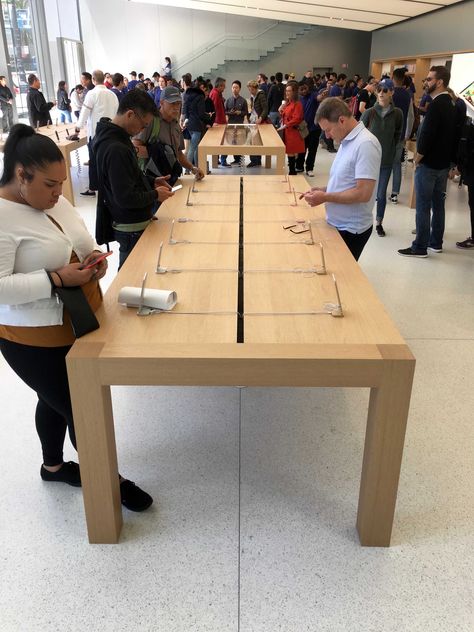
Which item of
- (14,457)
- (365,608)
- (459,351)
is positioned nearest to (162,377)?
(365,608)

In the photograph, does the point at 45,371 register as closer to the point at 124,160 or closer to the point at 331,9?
the point at 124,160

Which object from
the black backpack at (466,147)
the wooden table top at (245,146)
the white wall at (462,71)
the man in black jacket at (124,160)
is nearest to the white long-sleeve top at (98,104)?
the wooden table top at (245,146)

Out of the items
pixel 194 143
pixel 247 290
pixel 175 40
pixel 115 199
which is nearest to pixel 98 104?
pixel 194 143

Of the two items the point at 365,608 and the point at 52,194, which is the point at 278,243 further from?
the point at 365,608

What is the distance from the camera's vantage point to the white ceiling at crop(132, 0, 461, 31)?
40.2 feet

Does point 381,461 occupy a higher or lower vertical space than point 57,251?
lower

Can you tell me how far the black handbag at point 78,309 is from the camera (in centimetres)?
165

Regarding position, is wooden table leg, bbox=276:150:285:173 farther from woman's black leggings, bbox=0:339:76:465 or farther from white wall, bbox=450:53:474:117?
woman's black leggings, bbox=0:339:76:465

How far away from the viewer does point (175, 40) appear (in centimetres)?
1891

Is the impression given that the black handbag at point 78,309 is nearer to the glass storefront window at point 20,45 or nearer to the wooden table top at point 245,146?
the wooden table top at point 245,146

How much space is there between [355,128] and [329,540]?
77.8 inches

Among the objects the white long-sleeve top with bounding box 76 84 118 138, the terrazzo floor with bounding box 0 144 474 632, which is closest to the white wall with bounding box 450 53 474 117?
the white long-sleeve top with bounding box 76 84 118 138

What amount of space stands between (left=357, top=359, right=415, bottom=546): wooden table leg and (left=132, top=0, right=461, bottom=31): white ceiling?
1152cm

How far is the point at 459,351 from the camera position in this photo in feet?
10.8
